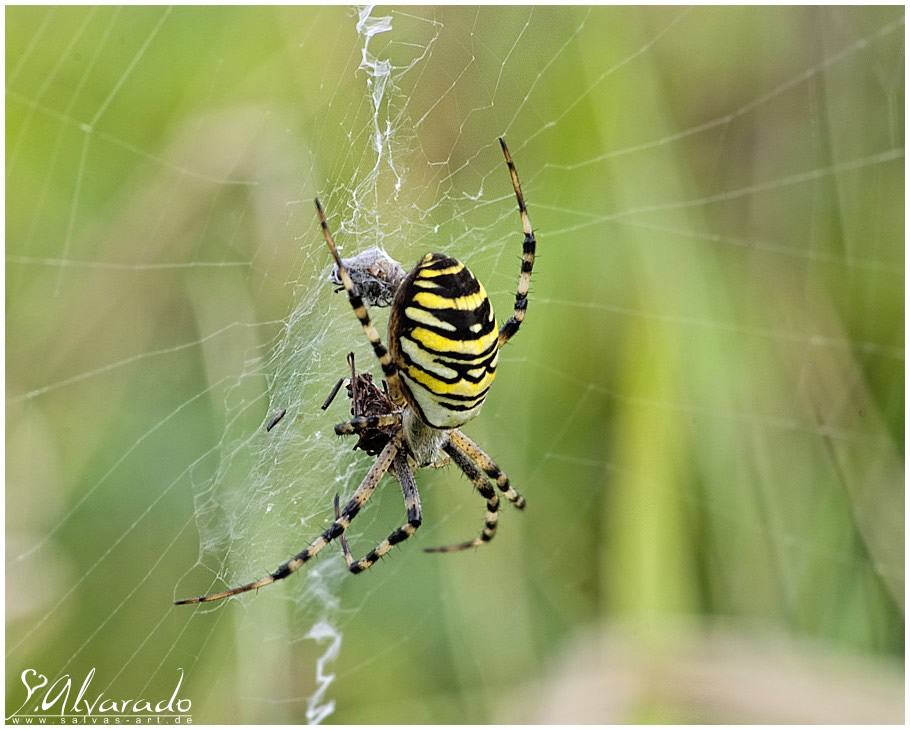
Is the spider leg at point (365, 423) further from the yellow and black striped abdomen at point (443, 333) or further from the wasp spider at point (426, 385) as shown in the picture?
the yellow and black striped abdomen at point (443, 333)

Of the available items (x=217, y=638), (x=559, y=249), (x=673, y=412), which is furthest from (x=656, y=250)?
(x=217, y=638)

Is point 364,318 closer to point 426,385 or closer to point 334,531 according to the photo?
point 426,385

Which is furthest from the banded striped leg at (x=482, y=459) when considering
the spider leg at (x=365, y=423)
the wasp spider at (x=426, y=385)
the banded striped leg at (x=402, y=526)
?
the spider leg at (x=365, y=423)

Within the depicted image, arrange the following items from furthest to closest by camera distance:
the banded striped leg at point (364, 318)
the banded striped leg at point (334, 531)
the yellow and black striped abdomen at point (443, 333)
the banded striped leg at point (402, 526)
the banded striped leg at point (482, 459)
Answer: the banded striped leg at point (482, 459), the banded striped leg at point (402, 526), the banded striped leg at point (334, 531), the yellow and black striped abdomen at point (443, 333), the banded striped leg at point (364, 318)

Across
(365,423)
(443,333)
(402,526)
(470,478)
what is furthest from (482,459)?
(443,333)

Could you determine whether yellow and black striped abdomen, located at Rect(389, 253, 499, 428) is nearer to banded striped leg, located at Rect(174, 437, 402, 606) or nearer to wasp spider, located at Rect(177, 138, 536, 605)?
wasp spider, located at Rect(177, 138, 536, 605)

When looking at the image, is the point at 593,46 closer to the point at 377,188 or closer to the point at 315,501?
the point at 377,188

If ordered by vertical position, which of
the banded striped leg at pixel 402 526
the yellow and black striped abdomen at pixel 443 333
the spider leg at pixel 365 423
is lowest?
the banded striped leg at pixel 402 526

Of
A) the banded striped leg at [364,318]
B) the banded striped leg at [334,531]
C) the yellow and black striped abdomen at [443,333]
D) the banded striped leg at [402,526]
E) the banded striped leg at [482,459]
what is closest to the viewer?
the banded striped leg at [364,318]
